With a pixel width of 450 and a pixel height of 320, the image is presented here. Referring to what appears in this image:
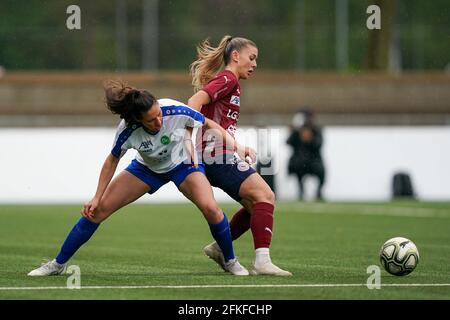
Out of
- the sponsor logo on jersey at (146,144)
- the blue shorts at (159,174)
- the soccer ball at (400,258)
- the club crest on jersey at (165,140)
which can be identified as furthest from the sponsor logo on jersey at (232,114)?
the soccer ball at (400,258)

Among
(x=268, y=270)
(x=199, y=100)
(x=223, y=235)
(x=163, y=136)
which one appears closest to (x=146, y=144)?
(x=163, y=136)

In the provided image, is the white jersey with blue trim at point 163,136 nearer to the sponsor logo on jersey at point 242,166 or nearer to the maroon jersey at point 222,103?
the maroon jersey at point 222,103

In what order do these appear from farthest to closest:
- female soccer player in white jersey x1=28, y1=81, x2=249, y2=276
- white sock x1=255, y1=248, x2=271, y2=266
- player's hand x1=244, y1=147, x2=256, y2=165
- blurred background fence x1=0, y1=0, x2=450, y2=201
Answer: blurred background fence x1=0, y1=0, x2=450, y2=201 → white sock x1=255, y1=248, x2=271, y2=266 → player's hand x1=244, y1=147, x2=256, y2=165 → female soccer player in white jersey x1=28, y1=81, x2=249, y2=276

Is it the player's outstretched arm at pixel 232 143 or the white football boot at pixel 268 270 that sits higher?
the player's outstretched arm at pixel 232 143

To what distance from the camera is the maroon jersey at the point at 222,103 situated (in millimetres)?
9766

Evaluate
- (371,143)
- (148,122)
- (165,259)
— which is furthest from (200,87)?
(371,143)

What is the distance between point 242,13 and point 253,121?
677 cm

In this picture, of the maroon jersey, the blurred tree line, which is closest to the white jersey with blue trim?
the maroon jersey

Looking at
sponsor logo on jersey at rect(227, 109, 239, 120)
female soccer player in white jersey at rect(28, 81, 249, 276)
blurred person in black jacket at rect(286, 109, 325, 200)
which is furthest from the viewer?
blurred person in black jacket at rect(286, 109, 325, 200)

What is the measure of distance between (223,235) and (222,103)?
1.12m

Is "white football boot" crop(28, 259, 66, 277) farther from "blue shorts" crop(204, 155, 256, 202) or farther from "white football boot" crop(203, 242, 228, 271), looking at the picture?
"blue shorts" crop(204, 155, 256, 202)

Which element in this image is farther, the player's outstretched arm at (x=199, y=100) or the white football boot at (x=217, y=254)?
the white football boot at (x=217, y=254)

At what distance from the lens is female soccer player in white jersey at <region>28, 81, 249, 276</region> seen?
30.4 ft

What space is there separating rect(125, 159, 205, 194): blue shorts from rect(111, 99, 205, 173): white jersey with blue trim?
0.08 metres
